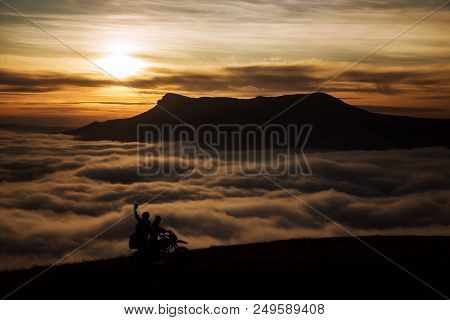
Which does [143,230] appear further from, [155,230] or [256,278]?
[256,278]

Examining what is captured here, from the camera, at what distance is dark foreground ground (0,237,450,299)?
1788 centimetres

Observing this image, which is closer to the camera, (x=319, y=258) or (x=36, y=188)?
(x=319, y=258)

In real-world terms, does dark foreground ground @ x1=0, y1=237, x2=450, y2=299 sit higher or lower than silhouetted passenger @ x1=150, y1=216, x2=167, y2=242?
lower

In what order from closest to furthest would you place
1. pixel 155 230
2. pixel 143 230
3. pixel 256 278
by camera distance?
pixel 143 230
pixel 155 230
pixel 256 278

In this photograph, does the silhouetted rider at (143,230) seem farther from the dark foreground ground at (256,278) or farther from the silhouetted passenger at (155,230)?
the dark foreground ground at (256,278)

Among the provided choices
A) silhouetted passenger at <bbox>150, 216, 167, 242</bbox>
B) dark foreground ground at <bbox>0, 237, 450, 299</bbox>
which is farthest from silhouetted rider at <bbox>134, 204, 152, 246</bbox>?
dark foreground ground at <bbox>0, 237, 450, 299</bbox>

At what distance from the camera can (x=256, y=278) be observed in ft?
63.5

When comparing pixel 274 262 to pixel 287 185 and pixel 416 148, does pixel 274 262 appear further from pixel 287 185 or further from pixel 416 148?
pixel 416 148

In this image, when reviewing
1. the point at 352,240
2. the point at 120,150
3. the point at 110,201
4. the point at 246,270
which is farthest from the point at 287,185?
the point at 246,270

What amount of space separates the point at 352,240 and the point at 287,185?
10602 centimetres

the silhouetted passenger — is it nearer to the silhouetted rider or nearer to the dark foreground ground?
the silhouetted rider

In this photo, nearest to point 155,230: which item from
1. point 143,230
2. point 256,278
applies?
point 143,230

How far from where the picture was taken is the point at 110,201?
129 metres
